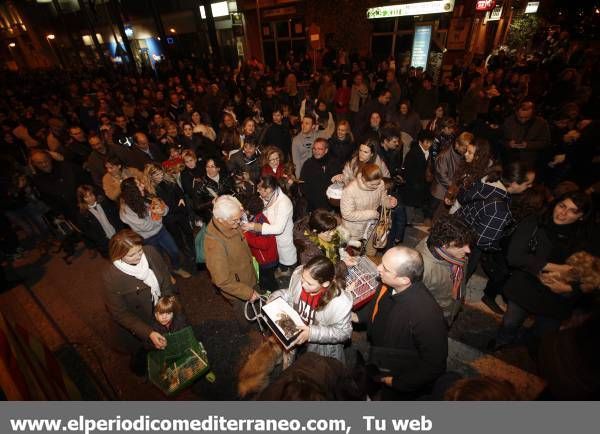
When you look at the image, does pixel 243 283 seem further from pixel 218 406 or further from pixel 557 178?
pixel 557 178

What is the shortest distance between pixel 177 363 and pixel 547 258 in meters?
3.80

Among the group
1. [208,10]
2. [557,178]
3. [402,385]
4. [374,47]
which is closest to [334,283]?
[402,385]

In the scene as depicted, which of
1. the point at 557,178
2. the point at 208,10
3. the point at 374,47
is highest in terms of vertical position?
the point at 208,10

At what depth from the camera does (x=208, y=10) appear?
51.6ft

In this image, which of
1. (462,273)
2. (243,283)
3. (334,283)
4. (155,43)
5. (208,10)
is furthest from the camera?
(155,43)

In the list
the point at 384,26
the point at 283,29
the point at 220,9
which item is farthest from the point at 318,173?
the point at 220,9

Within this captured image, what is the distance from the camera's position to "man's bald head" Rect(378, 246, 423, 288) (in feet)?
6.86

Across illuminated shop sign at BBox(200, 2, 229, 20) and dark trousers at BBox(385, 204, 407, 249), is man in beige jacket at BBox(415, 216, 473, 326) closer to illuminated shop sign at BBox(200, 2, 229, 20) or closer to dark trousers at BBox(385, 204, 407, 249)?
dark trousers at BBox(385, 204, 407, 249)

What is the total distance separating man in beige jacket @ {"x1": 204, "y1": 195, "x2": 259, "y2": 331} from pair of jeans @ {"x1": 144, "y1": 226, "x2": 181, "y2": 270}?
190 centimetres

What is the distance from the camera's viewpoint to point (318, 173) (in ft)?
15.5

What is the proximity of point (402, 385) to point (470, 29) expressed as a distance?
1635cm

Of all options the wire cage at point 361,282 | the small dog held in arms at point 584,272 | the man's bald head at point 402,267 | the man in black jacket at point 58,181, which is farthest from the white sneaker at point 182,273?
the small dog held in arms at point 584,272

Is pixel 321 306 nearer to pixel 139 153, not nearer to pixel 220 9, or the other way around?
pixel 139 153

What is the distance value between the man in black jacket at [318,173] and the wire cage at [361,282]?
176 cm
